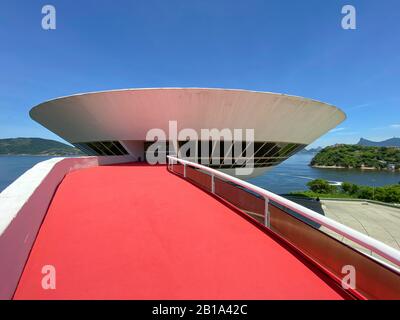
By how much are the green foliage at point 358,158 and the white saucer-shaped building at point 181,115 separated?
14056 cm

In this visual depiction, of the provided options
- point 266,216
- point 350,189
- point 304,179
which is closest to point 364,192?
point 350,189

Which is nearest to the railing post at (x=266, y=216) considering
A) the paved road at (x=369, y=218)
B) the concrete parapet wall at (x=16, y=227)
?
the concrete parapet wall at (x=16, y=227)

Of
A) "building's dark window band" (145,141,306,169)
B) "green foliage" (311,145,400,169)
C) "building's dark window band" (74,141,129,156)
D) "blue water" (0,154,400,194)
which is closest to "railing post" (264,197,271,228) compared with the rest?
"building's dark window band" (145,141,306,169)

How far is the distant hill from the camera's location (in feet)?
463

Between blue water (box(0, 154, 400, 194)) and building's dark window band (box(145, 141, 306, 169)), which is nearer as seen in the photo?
building's dark window band (box(145, 141, 306, 169))

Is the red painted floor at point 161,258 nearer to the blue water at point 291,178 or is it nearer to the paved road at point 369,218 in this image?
the paved road at point 369,218

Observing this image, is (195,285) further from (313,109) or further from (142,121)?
(313,109)

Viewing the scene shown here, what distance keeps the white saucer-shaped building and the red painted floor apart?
861 cm

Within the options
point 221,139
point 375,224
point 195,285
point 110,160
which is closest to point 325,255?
point 195,285

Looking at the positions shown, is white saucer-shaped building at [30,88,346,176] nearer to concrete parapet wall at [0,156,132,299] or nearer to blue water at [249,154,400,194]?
concrete parapet wall at [0,156,132,299]

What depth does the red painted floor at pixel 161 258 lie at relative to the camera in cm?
211

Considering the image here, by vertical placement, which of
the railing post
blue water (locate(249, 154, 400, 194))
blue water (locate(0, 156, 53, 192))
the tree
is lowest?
blue water (locate(249, 154, 400, 194))

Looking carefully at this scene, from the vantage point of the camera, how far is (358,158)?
132 metres

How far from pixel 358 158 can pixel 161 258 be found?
532ft
